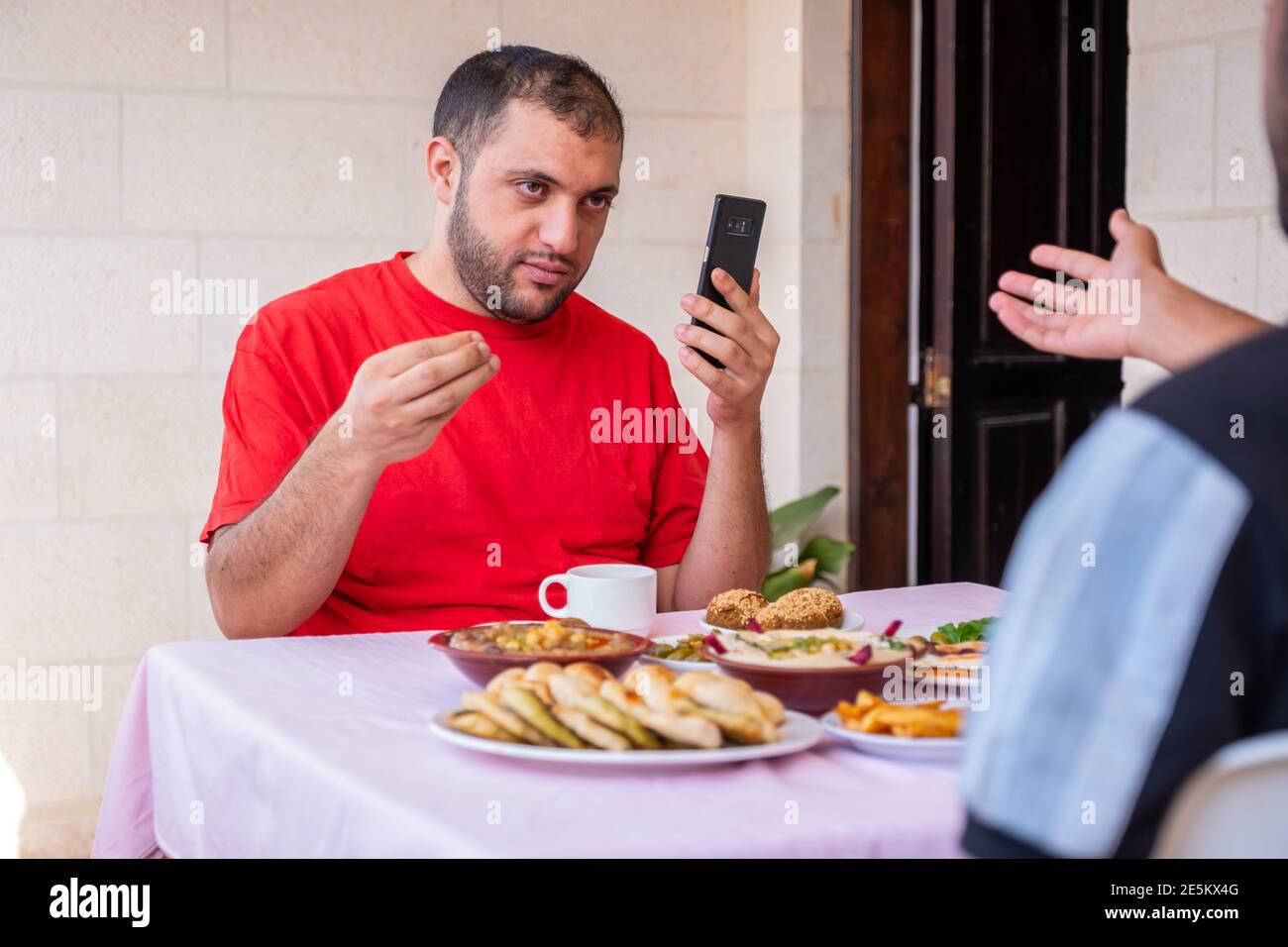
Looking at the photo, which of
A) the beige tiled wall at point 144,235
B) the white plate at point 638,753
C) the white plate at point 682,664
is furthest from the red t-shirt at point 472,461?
the beige tiled wall at point 144,235

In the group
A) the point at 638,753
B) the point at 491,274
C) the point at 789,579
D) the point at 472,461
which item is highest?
the point at 491,274

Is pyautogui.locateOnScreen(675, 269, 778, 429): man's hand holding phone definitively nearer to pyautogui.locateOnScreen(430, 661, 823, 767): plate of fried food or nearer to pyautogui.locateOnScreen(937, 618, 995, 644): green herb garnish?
pyautogui.locateOnScreen(937, 618, 995, 644): green herb garnish

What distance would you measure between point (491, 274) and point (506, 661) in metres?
0.96

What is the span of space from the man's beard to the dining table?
27.3 inches

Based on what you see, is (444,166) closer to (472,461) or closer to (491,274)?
(491,274)

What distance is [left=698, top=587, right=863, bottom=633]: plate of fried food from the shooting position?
146cm

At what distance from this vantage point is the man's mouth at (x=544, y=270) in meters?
2.04

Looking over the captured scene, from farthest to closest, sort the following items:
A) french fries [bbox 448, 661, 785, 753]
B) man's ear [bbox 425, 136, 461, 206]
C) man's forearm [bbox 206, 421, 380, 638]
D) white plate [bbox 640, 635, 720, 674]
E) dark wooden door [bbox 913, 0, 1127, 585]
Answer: dark wooden door [bbox 913, 0, 1127, 585], man's ear [bbox 425, 136, 461, 206], man's forearm [bbox 206, 421, 380, 638], white plate [bbox 640, 635, 720, 674], french fries [bbox 448, 661, 785, 753]

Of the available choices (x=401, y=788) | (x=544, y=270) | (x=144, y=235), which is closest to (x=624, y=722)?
(x=401, y=788)

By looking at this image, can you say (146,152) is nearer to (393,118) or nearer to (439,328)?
(393,118)

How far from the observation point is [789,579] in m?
3.23

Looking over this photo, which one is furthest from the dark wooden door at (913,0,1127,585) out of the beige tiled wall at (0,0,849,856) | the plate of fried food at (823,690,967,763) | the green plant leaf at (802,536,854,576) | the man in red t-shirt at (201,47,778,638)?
the plate of fried food at (823,690,967,763)

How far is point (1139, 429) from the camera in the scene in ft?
1.90
